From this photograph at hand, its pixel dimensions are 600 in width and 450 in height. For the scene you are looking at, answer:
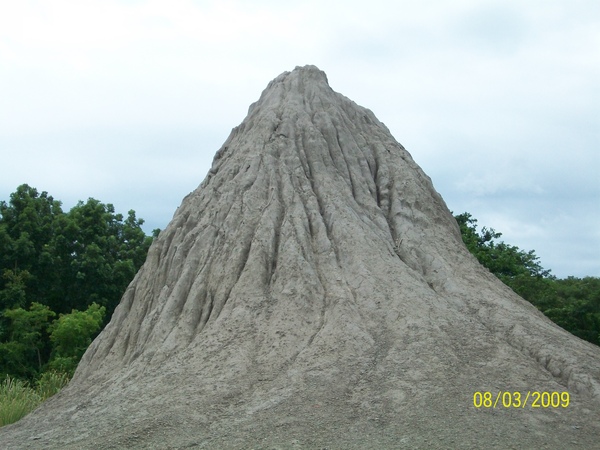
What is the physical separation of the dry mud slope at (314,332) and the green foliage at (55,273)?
402 inches

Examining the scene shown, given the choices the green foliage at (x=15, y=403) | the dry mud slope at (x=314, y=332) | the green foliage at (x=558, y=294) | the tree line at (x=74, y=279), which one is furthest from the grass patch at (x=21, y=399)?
the green foliage at (x=558, y=294)

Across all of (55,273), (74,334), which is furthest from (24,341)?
(55,273)

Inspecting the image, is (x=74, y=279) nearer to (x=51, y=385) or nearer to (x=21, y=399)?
(x=51, y=385)

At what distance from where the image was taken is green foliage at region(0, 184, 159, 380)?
23.2 metres

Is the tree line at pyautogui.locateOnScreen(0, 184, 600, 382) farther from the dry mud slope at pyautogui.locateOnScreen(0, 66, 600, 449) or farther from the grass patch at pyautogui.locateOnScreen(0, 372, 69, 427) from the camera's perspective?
the dry mud slope at pyautogui.locateOnScreen(0, 66, 600, 449)

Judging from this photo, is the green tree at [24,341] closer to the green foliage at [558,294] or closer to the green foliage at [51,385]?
the green foliage at [51,385]

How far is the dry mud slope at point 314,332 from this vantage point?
9.83 meters

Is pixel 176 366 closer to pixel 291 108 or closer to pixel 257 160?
pixel 257 160

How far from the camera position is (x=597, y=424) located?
9.50 m
